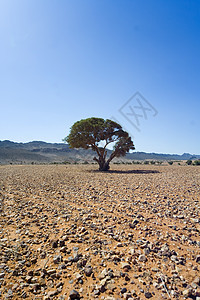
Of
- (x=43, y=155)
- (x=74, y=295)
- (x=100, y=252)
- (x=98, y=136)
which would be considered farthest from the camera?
(x=43, y=155)

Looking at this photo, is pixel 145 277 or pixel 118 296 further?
pixel 145 277

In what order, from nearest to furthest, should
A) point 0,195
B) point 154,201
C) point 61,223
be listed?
point 61,223
point 154,201
point 0,195

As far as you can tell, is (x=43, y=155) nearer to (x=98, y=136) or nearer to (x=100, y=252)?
(x=98, y=136)

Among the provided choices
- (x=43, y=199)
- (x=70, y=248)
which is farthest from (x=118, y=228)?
(x=43, y=199)

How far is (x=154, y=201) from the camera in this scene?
7027mm

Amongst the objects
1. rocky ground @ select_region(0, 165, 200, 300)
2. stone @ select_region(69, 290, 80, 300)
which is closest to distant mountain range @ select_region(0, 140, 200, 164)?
rocky ground @ select_region(0, 165, 200, 300)

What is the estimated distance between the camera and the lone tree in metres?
22.0

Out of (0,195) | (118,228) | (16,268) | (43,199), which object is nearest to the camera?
(16,268)

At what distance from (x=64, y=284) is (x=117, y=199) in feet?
16.0

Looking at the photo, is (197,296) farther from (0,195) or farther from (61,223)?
(0,195)

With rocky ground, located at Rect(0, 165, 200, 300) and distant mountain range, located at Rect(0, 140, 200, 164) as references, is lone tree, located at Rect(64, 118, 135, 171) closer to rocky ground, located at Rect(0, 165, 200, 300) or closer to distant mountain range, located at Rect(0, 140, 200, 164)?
rocky ground, located at Rect(0, 165, 200, 300)

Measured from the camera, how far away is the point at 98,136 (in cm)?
2225

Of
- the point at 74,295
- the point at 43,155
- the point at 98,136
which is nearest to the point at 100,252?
the point at 74,295

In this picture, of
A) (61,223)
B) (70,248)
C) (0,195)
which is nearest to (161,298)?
(70,248)
